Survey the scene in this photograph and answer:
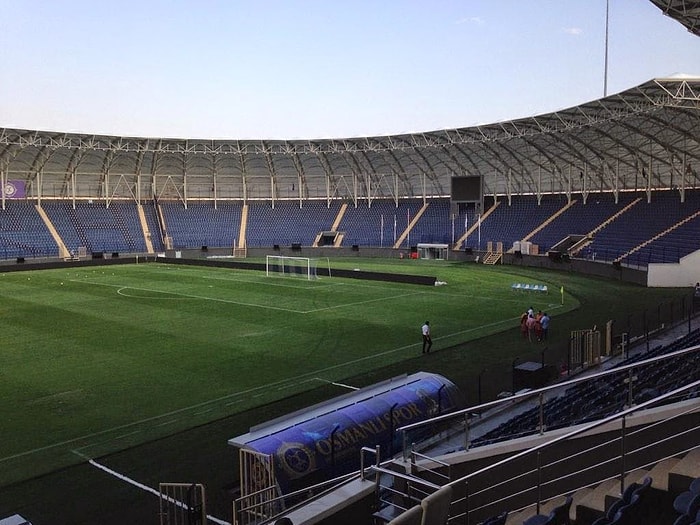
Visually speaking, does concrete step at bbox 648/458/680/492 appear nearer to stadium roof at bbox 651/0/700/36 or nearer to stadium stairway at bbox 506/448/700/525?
stadium stairway at bbox 506/448/700/525

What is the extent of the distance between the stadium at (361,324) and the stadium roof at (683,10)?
0.38 feet

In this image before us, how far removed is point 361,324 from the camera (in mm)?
28828

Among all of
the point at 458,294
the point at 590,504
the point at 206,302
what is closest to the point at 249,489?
the point at 590,504

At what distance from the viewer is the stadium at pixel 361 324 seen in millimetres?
8930

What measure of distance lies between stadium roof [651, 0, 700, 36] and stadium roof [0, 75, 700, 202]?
15761 mm

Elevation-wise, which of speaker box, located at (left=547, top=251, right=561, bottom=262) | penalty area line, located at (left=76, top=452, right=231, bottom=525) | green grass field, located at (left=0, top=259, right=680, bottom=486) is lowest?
penalty area line, located at (left=76, top=452, right=231, bottom=525)

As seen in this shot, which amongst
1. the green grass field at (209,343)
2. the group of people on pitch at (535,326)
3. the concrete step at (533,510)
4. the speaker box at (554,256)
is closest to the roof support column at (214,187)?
the green grass field at (209,343)

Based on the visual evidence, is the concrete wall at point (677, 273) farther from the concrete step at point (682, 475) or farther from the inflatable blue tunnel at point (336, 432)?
the concrete step at point (682, 475)

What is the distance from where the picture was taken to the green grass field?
16.1m

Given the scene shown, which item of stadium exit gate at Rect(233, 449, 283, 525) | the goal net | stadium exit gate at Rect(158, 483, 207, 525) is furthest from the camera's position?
the goal net

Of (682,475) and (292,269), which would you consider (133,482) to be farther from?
(292,269)

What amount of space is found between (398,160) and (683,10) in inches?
2028

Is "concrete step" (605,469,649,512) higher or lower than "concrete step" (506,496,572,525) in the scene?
higher

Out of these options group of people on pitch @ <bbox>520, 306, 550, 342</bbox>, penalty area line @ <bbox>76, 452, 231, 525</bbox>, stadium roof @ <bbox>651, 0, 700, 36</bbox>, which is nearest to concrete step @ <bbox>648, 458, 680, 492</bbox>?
penalty area line @ <bbox>76, 452, 231, 525</bbox>
